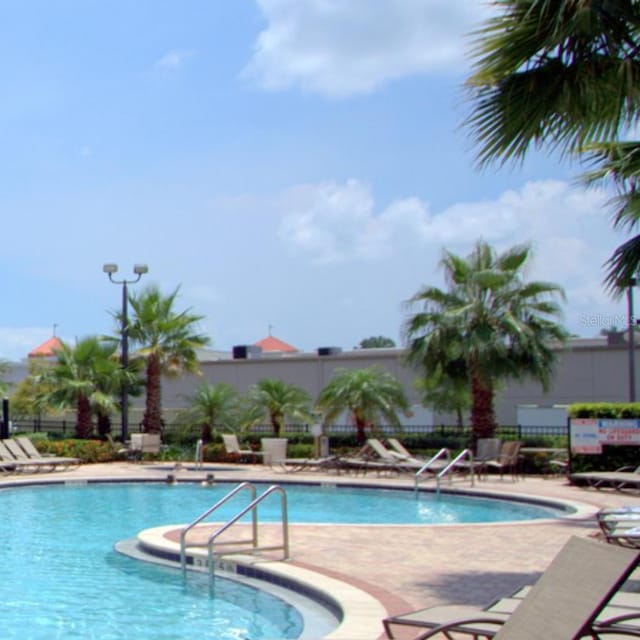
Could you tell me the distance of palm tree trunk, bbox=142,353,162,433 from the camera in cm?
3008

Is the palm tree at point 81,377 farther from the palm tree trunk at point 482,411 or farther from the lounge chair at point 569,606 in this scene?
the lounge chair at point 569,606

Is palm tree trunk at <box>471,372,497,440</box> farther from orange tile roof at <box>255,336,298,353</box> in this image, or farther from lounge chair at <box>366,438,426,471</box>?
orange tile roof at <box>255,336,298,353</box>

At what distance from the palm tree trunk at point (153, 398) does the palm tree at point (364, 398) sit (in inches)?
230

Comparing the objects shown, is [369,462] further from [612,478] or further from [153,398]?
[153,398]

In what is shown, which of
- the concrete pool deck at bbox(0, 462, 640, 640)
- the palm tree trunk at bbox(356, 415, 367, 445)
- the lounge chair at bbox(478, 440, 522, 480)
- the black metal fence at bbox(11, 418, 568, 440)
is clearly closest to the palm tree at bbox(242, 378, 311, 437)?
the black metal fence at bbox(11, 418, 568, 440)

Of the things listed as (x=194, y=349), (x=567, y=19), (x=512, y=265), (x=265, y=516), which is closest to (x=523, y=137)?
(x=567, y=19)

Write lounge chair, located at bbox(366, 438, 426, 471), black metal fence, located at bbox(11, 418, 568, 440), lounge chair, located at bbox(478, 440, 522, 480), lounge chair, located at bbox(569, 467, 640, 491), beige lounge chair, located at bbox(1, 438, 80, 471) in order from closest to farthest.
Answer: lounge chair, located at bbox(569, 467, 640, 491)
lounge chair, located at bbox(478, 440, 522, 480)
lounge chair, located at bbox(366, 438, 426, 471)
beige lounge chair, located at bbox(1, 438, 80, 471)
black metal fence, located at bbox(11, 418, 568, 440)

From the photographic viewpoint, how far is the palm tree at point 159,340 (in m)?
30.0

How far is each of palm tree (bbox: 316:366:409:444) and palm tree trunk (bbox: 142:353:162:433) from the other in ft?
19.1

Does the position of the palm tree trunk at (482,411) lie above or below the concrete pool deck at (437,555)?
above

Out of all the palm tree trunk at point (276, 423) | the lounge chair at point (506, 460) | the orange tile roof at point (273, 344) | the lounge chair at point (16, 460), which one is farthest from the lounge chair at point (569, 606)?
the orange tile roof at point (273, 344)

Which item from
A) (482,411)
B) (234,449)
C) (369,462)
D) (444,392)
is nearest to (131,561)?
(369,462)

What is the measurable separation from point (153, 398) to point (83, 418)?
2204 mm

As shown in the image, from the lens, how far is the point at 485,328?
23.8 m
